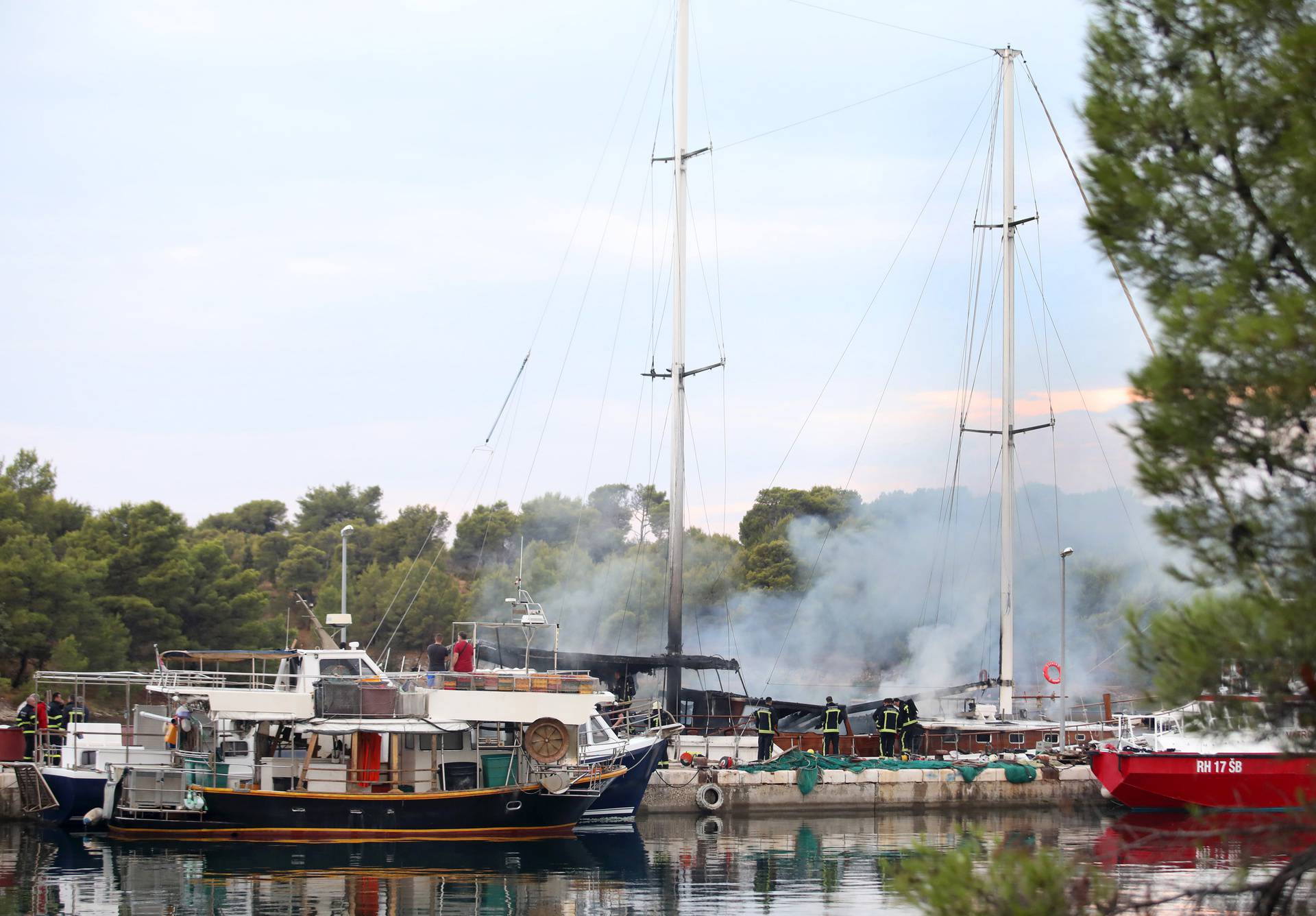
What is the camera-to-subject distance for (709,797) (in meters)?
35.4

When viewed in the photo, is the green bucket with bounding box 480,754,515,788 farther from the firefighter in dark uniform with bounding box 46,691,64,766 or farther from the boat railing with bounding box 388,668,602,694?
the firefighter in dark uniform with bounding box 46,691,64,766

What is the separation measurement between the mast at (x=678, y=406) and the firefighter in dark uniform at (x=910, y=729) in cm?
619

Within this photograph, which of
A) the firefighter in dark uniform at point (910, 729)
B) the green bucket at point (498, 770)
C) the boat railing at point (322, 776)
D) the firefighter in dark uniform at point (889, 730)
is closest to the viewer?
the boat railing at point (322, 776)

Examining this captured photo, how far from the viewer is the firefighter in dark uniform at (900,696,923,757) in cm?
3862

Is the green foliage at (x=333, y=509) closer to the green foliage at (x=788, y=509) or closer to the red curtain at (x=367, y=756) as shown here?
the green foliage at (x=788, y=509)

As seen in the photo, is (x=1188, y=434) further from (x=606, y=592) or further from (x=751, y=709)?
(x=606, y=592)

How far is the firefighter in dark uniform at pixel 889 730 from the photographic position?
38500mm

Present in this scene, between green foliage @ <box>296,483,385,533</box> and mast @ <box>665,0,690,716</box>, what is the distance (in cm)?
7737

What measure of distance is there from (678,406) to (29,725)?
66.3ft

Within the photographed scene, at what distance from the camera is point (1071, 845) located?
2883 centimetres

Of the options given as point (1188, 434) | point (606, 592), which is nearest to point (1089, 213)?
point (1188, 434)

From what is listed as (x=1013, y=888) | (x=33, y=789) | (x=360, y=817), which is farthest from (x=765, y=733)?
(x=1013, y=888)

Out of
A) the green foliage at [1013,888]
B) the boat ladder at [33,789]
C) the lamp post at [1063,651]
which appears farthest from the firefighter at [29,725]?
the green foliage at [1013,888]

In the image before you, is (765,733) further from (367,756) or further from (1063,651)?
(367,756)
